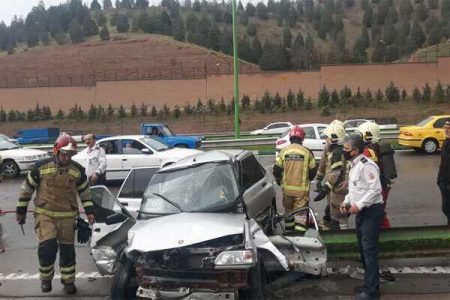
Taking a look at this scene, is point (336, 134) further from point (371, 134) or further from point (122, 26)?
point (122, 26)

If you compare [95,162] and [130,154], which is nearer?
[95,162]

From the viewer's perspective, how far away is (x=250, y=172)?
784 cm

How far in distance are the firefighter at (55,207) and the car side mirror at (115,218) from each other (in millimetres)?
415

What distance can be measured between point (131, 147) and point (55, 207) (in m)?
9.80

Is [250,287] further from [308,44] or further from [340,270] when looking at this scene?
[308,44]

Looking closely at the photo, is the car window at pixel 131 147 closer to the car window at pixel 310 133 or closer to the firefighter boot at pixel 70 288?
the car window at pixel 310 133

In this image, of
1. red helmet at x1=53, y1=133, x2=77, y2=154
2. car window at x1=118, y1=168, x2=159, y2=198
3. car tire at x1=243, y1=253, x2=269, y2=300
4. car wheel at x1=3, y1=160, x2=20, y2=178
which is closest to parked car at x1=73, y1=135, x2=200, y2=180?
car wheel at x1=3, y1=160, x2=20, y2=178

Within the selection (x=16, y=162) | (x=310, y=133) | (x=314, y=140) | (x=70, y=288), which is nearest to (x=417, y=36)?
(x=310, y=133)

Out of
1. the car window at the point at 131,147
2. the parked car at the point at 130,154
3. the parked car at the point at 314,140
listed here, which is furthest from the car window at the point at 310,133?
the car window at the point at 131,147

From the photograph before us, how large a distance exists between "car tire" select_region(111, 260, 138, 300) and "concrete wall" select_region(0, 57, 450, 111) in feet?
184

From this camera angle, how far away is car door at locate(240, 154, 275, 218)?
281 inches

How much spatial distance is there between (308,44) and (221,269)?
315ft

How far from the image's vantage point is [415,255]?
270 inches

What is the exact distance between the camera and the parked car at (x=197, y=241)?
5168 millimetres
